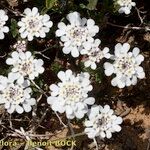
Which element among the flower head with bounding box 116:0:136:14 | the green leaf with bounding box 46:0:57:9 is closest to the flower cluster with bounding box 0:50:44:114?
the green leaf with bounding box 46:0:57:9

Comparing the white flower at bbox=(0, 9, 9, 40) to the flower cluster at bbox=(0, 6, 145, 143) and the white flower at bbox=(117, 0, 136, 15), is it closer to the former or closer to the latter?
the flower cluster at bbox=(0, 6, 145, 143)

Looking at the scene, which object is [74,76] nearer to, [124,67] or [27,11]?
[124,67]

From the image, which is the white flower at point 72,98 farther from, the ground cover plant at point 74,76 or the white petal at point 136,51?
the white petal at point 136,51

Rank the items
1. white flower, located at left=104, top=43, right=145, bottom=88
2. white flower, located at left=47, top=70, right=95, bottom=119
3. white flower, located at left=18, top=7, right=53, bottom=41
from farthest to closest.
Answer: white flower, located at left=18, top=7, right=53, bottom=41 < white flower, located at left=104, top=43, right=145, bottom=88 < white flower, located at left=47, top=70, right=95, bottom=119

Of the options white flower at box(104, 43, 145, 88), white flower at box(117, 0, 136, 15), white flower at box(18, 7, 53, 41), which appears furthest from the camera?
white flower at box(117, 0, 136, 15)

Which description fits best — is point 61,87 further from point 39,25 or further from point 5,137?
point 5,137

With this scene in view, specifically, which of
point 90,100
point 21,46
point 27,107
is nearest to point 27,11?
point 21,46

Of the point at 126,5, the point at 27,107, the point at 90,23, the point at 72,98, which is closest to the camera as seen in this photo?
the point at 72,98
